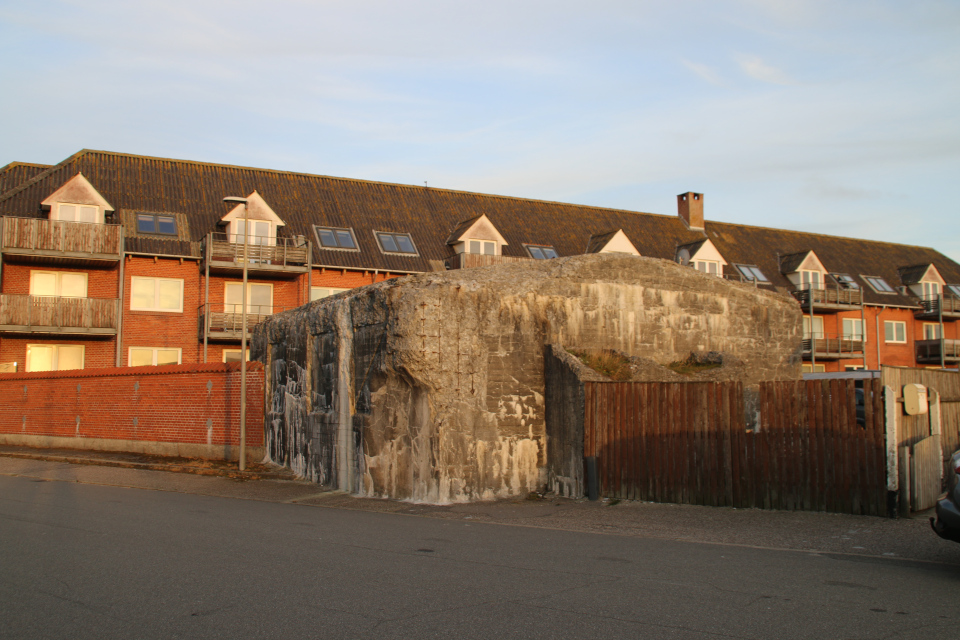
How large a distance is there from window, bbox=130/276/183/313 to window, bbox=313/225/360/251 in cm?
572

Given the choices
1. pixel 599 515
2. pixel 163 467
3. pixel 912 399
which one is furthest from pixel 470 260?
pixel 912 399

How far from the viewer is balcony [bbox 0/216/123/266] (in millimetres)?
27109

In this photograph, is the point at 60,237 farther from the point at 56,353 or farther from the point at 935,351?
the point at 935,351

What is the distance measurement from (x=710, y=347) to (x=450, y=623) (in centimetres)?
1141

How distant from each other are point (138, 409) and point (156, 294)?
912 centimetres

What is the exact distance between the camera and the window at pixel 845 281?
143 ft

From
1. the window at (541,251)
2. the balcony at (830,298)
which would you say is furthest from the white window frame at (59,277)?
the balcony at (830,298)

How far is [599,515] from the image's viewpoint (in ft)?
38.0

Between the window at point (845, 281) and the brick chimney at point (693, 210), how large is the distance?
25.7 feet

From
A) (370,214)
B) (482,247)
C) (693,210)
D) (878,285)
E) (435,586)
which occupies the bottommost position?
(435,586)

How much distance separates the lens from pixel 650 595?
652 cm

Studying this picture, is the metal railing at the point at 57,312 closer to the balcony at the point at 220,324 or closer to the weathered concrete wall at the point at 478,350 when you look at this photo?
the balcony at the point at 220,324

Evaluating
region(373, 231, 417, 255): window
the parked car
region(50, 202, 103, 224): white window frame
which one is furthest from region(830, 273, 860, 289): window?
the parked car

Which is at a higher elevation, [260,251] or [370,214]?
[370,214]
